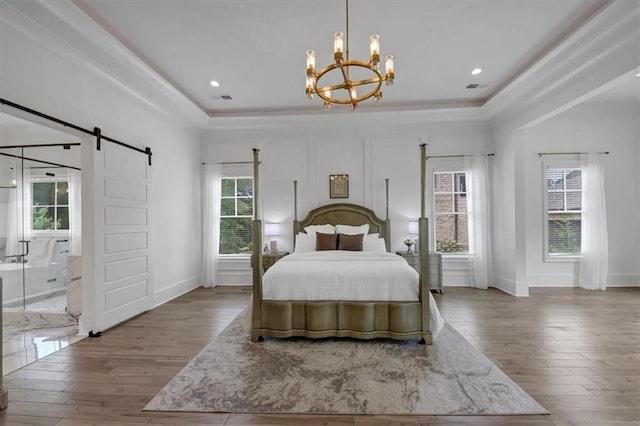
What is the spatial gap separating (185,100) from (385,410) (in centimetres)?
484

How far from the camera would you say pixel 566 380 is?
2.39 metres

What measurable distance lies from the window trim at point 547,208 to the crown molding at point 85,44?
6555 millimetres

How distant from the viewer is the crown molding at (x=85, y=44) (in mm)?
2561

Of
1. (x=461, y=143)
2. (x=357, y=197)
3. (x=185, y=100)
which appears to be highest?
(x=185, y=100)

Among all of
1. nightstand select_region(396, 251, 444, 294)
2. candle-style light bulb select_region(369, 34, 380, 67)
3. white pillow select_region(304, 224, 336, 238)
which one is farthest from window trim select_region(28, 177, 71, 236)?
nightstand select_region(396, 251, 444, 294)

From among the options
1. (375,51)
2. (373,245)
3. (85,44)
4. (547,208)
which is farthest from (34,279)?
(547,208)

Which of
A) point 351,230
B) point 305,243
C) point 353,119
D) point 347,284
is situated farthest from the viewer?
point 353,119

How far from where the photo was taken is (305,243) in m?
5.17

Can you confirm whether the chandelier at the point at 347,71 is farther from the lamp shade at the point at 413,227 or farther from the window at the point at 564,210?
the window at the point at 564,210

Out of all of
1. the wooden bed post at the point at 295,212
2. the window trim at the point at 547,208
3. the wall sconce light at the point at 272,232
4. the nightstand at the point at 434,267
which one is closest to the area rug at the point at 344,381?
the nightstand at the point at 434,267

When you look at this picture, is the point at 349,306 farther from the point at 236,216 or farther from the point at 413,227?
the point at 236,216

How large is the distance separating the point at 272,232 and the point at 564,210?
5.53 metres

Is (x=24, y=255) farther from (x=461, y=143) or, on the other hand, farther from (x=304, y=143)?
(x=461, y=143)

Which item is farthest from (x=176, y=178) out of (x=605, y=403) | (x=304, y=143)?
(x=605, y=403)
